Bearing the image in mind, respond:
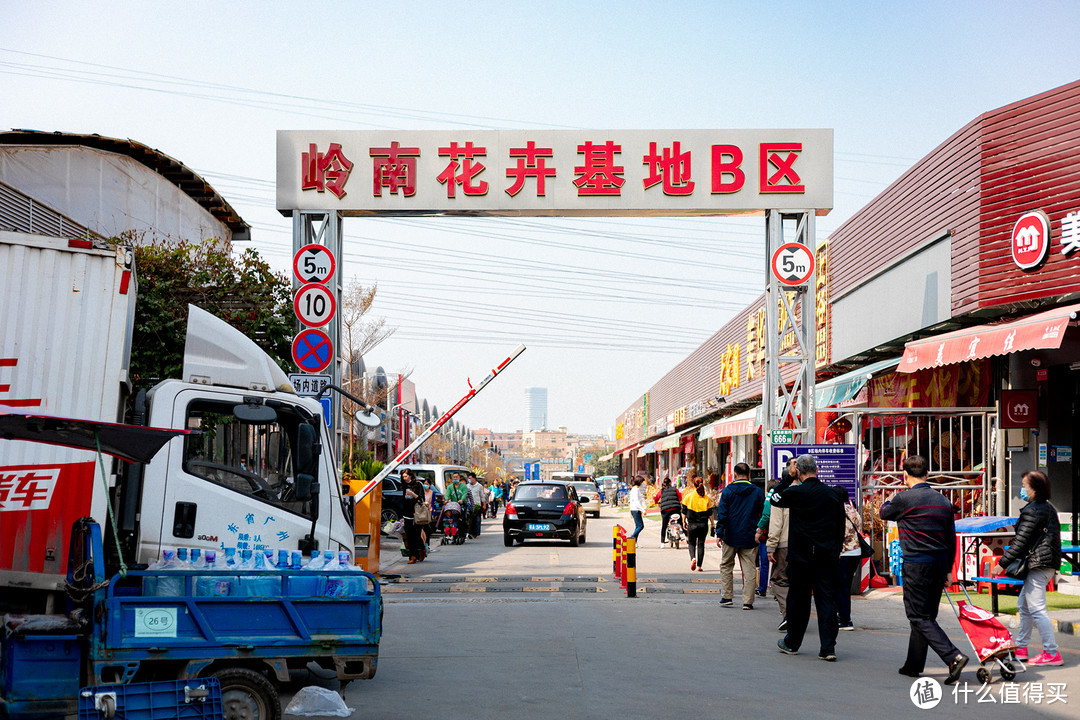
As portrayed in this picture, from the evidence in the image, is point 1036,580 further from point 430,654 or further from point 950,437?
point 950,437

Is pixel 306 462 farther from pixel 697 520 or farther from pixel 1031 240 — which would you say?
pixel 697 520

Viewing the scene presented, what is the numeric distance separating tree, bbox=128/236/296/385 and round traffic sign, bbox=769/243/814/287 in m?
7.34

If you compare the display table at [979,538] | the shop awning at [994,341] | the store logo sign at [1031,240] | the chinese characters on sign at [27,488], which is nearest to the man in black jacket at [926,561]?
the display table at [979,538]

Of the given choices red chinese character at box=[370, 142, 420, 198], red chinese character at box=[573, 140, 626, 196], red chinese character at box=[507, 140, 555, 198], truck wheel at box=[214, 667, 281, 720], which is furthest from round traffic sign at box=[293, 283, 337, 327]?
truck wheel at box=[214, 667, 281, 720]

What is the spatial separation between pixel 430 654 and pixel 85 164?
814 inches

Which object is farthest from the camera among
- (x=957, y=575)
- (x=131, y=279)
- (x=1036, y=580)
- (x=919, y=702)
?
(x=957, y=575)

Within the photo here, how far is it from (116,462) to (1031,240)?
1187 cm

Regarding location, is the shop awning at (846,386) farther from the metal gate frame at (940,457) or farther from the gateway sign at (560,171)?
the gateway sign at (560,171)

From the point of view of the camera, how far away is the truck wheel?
6.35 m

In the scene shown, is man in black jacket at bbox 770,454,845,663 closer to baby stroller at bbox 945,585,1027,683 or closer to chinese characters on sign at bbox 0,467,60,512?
baby stroller at bbox 945,585,1027,683

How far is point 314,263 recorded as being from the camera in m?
14.6

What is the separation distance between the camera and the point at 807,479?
31.5ft

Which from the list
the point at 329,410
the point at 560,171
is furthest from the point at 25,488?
the point at 560,171

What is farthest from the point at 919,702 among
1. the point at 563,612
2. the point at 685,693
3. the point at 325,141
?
the point at 325,141
